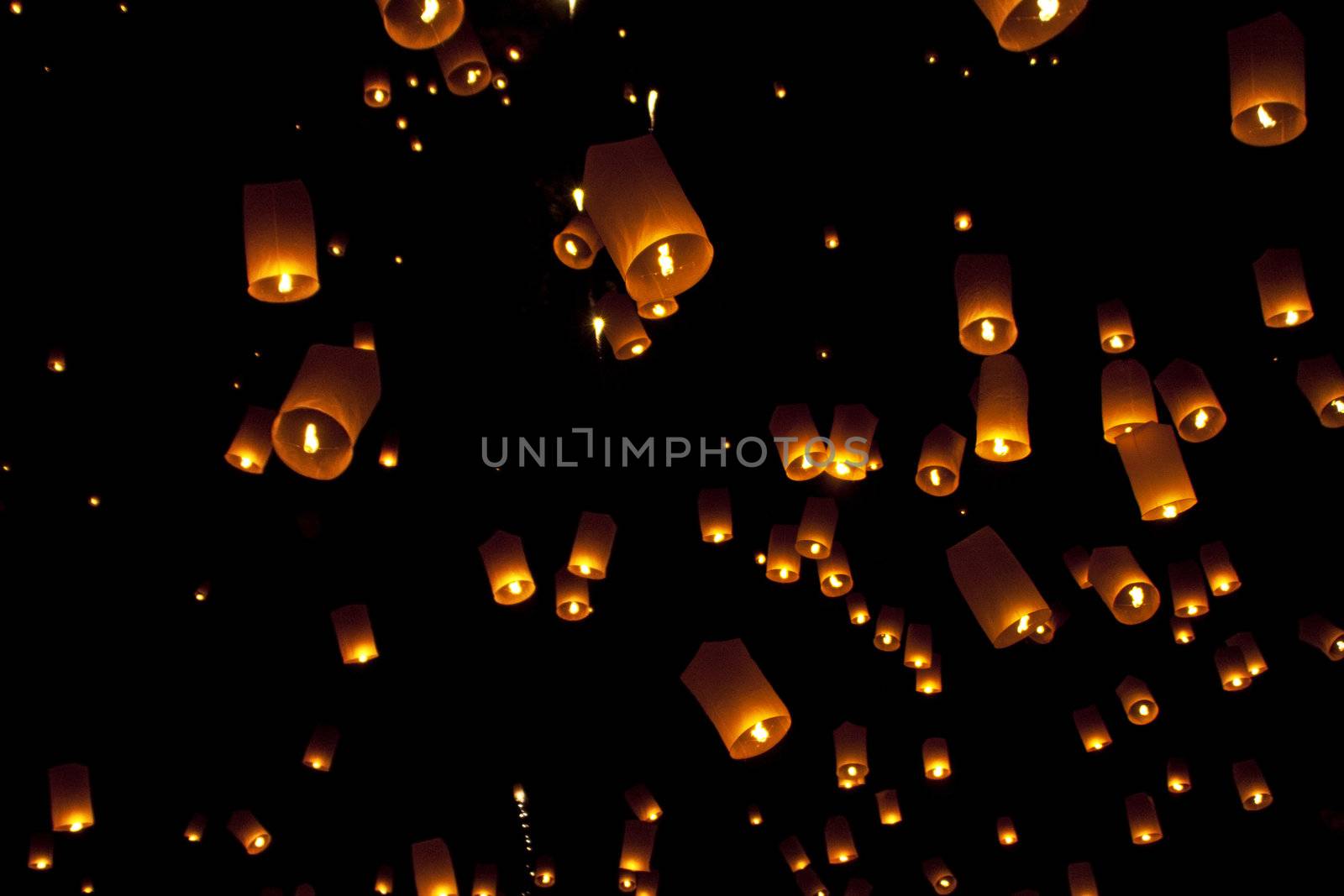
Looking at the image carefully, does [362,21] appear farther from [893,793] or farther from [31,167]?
[893,793]

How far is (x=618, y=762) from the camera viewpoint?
6031mm

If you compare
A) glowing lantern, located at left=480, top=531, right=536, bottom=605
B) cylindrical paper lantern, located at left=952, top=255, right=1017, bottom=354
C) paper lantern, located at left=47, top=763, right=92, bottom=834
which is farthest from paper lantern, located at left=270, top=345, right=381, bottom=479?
paper lantern, located at left=47, top=763, right=92, bottom=834

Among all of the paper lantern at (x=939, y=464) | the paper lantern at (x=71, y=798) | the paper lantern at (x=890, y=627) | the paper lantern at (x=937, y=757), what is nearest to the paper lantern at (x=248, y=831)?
the paper lantern at (x=71, y=798)

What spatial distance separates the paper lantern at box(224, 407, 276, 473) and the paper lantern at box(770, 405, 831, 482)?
6.04 feet

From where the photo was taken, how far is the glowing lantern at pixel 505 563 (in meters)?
3.57

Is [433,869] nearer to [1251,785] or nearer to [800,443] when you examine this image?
[800,443]

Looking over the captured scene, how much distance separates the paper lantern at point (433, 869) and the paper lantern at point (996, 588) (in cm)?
345

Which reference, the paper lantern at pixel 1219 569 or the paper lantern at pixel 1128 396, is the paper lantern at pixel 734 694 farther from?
the paper lantern at pixel 1219 569

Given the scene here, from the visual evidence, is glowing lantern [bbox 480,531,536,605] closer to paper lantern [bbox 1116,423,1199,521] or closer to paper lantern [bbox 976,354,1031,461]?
paper lantern [bbox 976,354,1031,461]

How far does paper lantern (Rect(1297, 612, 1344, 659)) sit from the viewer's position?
14.5ft

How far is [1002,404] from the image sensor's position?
2.70m

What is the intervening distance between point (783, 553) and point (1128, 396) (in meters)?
Answer: 1.57

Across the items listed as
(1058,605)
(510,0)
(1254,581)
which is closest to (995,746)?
(1058,605)

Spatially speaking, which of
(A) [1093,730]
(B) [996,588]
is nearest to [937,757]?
(A) [1093,730]
